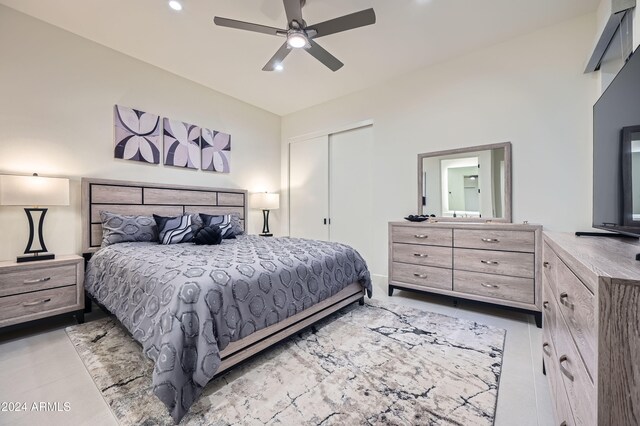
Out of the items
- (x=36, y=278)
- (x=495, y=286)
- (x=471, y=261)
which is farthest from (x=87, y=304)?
(x=495, y=286)

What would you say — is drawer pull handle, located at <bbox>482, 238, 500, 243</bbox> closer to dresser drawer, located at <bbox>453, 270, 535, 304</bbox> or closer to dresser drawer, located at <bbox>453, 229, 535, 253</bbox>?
dresser drawer, located at <bbox>453, 229, 535, 253</bbox>

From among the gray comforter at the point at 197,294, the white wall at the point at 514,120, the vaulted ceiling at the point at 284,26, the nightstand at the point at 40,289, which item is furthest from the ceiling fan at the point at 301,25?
the nightstand at the point at 40,289

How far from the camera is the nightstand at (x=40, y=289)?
221 cm

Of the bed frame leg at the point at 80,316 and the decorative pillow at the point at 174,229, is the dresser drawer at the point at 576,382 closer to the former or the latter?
the decorative pillow at the point at 174,229

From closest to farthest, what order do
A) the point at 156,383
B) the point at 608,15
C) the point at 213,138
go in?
the point at 156,383
the point at 608,15
the point at 213,138

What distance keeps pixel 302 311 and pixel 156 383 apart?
1100 millimetres

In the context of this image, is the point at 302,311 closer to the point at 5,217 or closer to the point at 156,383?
the point at 156,383

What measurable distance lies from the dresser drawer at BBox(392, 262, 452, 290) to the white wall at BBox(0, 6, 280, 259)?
3.10 metres

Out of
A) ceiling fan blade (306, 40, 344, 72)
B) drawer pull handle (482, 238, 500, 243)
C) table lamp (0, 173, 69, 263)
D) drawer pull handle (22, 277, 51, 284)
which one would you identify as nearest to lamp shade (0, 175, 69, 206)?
table lamp (0, 173, 69, 263)

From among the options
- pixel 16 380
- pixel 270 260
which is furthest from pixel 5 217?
pixel 270 260

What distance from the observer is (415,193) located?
3631 millimetres

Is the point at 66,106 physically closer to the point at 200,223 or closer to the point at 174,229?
the point at 174,229

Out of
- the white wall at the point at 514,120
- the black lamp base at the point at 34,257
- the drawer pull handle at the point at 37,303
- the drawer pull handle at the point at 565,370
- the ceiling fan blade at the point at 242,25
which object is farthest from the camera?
the white wall at the point at 514,120

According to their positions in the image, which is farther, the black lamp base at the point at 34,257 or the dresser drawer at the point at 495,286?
the dresser drawer at the point at 495,286
